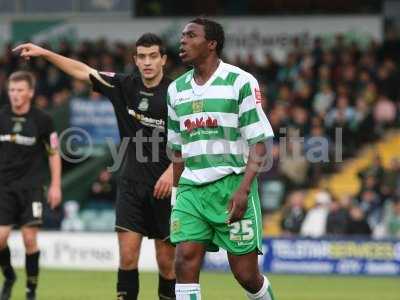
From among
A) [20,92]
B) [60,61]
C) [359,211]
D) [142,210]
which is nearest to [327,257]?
[359,211]

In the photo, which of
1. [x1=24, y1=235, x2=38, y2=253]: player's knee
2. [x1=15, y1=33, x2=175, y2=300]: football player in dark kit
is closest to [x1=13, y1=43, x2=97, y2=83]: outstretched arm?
[x1=15, y1=33, x2=175, y2=300]: football player in dark kit

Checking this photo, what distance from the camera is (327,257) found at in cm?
2130

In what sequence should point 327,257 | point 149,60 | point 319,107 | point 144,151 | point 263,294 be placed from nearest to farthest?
1. point 263,294
2. point 149,60
3. point 144,151
4. point 327,257
5. point 319,107

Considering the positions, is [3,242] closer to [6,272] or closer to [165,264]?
[6,272]

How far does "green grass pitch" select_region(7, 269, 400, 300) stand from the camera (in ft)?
48.0

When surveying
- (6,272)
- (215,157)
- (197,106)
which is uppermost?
(197,106)

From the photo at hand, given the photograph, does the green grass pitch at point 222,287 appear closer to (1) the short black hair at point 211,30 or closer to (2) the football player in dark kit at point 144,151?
(2) the football player in dark kit at point 144,151

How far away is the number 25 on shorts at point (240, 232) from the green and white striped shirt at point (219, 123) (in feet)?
1.28

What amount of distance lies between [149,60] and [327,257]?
37.8ft

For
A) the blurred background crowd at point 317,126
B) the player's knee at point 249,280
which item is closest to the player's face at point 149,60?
the player's knee at point 249,280

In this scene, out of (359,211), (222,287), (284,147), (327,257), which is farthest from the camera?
(284,147)

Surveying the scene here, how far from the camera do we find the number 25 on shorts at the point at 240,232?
883cm

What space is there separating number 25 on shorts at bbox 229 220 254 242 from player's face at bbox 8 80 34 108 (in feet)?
15.7

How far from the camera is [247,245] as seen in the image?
29.0ft
